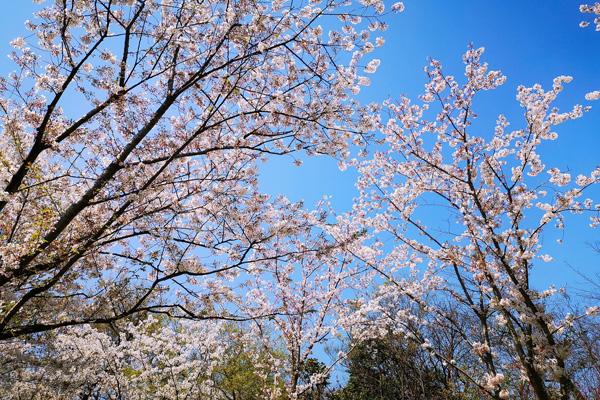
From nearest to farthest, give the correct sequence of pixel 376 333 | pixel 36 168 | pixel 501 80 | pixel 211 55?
pixel 36 168 < pixel 211 55 < pixel 501 80 < pixel 376 333

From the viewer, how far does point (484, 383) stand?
6109 mm

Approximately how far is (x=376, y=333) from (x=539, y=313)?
871 centimetres

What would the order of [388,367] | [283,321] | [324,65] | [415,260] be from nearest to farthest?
[324,65], [415,260], [283,321], [388,367]

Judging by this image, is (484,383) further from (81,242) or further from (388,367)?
(388,367)

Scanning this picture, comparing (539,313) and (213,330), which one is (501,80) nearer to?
(539,313)

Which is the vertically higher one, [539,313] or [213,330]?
[213,330]

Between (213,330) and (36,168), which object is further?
(213,330)

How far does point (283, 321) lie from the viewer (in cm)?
1119

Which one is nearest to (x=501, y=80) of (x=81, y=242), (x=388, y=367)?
(x=81, y=242)

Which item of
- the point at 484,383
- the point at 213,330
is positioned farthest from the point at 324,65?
the point at 213,330

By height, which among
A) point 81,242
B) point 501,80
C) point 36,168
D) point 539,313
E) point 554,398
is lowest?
point 554,398

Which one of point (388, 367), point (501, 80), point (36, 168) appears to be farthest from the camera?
point (388, 367)

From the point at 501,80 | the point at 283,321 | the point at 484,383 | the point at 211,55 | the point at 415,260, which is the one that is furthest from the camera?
the point at 283,321

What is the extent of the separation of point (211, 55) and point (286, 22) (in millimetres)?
1037
